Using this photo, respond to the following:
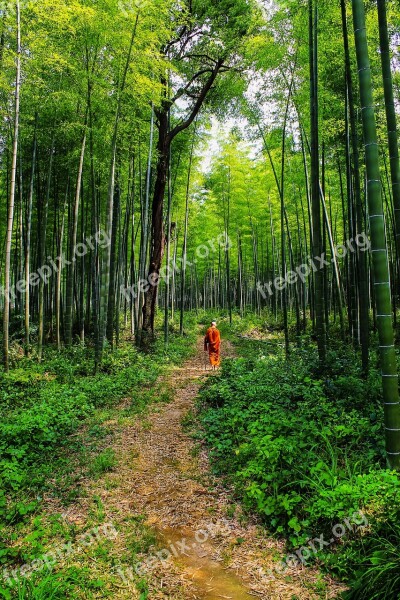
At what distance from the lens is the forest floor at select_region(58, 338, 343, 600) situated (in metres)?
2.42

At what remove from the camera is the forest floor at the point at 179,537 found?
7.94 feet

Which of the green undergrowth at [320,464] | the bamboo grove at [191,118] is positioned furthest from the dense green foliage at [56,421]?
the green undergrowth at [320,464]

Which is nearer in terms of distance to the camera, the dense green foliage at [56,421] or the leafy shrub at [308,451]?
the leafy shrub at [308,451]

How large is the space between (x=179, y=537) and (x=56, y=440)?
2234 mm

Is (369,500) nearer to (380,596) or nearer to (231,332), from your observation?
(380,596)

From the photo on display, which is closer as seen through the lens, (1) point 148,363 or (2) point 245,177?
(1) point 148,363

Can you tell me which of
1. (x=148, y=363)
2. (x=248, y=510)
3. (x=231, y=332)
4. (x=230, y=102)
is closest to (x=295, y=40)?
(x=230, y=102)

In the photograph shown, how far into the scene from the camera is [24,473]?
11.8ft

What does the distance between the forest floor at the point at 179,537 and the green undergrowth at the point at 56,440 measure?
0.15 metres

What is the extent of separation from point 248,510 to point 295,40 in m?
8.51

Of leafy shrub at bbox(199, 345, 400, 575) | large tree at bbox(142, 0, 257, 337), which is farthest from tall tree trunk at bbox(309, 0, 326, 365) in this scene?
large tree at bbox(142, 0, 257, 337)

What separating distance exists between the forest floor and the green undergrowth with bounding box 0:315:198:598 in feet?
0.48

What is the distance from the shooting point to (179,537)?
2.94m

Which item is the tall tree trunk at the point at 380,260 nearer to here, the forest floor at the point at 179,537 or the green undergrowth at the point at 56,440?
the forest floor at the point at 179,537
